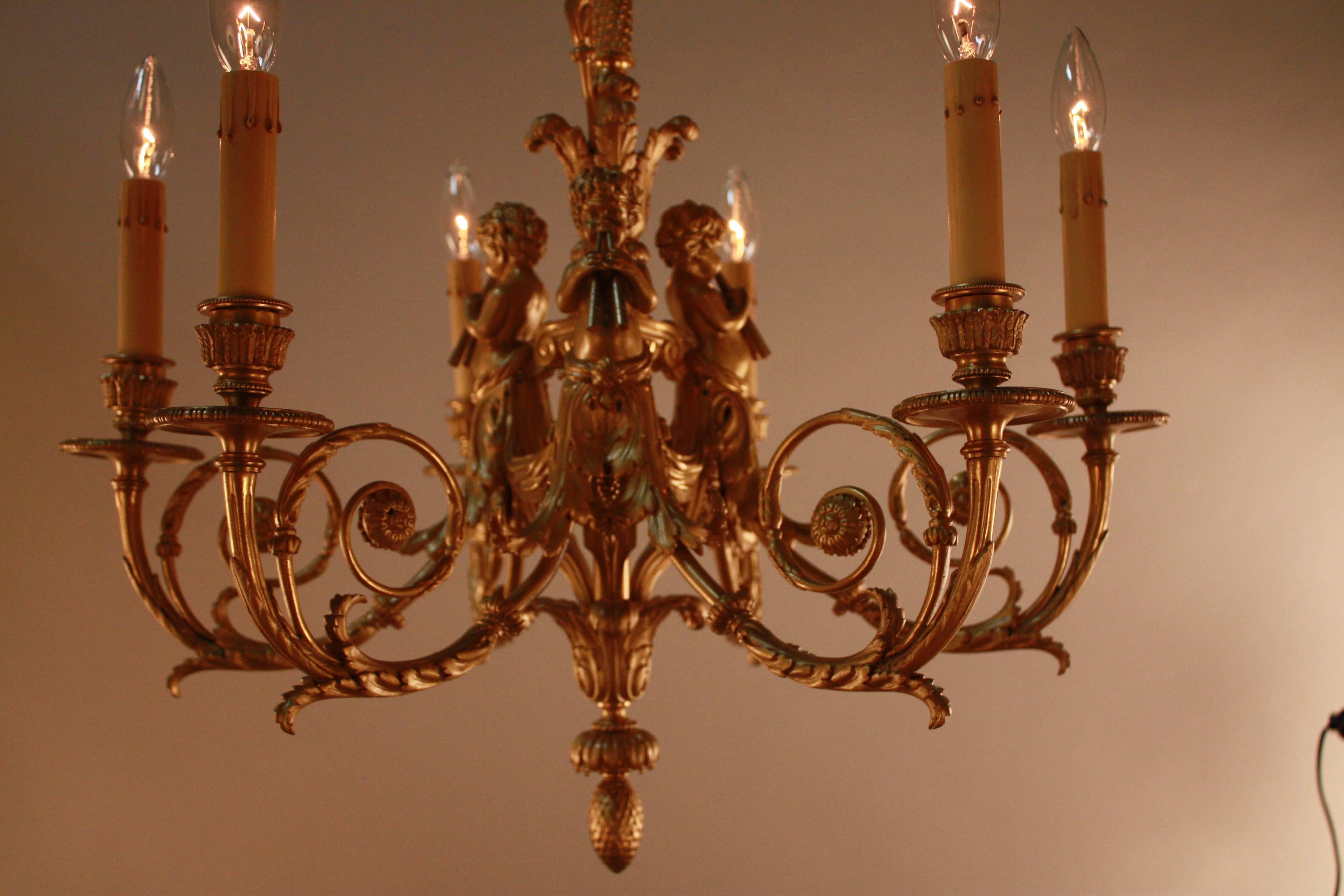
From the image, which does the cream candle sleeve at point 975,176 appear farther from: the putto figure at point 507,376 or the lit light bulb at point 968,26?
the putto figure at point 507,376

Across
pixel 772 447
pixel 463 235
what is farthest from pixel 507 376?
pixel 772 447

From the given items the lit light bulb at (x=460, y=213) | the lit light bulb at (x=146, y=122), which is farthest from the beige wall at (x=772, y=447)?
the lit light bulb at (x=146, y=122)

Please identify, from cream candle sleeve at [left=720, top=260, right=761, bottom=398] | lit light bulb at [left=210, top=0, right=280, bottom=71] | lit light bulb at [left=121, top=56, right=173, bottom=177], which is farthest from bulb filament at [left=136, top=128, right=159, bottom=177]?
cream candle sleeve at [left=720, top=260, right=761, bottom=398]

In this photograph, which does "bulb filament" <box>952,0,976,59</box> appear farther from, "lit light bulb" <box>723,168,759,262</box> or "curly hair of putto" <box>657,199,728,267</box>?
"lit light bulb" <box>723,168,759,262</box>

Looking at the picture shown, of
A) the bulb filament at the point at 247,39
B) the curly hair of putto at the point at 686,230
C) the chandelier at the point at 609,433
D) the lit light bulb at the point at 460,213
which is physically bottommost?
the chandelier at the point at 609,433

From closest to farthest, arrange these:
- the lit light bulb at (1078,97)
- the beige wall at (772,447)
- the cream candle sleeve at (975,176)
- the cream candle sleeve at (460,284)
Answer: the cream candle sleeve at (975,176) < the lit light bulb at (1078,97) < the cream candle sleeve at (460,284) < the beige wall at (772,447)

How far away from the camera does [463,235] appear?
1.07 m

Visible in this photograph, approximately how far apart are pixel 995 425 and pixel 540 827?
0.96m

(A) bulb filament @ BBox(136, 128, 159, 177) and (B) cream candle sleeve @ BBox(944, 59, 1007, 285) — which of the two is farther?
(A) bulb filament @ BBox(136, 128, 159, 177)

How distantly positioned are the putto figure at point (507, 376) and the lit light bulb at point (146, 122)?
0.72ft

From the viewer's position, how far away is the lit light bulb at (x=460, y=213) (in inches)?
42.3

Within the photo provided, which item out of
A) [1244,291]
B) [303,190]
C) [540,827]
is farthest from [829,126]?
[540,827]

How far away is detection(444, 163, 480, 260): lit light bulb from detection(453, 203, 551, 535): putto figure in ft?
0.52

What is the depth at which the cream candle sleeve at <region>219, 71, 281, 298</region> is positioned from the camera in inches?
25.3
